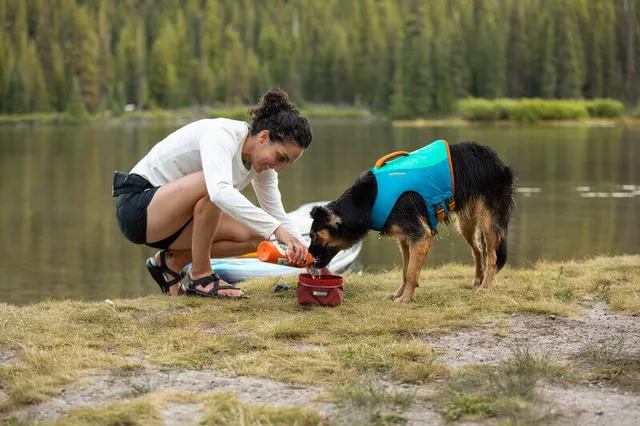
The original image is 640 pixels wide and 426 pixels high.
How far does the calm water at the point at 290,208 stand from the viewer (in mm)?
13844

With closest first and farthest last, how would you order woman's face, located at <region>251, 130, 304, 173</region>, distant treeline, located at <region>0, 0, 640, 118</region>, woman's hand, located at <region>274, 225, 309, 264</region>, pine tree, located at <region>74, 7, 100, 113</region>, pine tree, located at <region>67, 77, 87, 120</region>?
woman's hand, located at <region>274, 225, 309, 264</region>
woman's face, located at <region>251, 130, 304, 173</region>
pine tree, located at <region>67, 77, 87, 120</region>
distant treeline, located at <region>0, 0, 640, 118</region>
pine tree, located at <region>74, 7, 100, 113</region>

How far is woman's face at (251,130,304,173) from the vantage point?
6262 mm

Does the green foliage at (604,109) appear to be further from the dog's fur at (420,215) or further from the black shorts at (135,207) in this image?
the black shorts at (135,207)

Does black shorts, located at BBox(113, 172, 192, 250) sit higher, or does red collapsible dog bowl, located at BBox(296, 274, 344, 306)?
black shorts, located at BBox(113, 172, 192, 250)

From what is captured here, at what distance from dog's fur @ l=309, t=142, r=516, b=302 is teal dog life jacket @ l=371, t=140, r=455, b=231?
5 centimetres

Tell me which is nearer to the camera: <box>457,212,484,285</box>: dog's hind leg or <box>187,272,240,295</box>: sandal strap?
<box>187,272,240,295</box>: sandal strap

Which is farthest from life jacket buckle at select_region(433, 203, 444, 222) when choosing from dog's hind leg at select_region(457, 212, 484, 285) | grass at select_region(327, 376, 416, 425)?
grass at select_region(327, 376, 416, 425)

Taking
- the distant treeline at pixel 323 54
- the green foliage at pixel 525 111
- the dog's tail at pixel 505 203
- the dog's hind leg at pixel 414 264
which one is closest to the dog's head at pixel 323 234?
the dog's hind leg at pixel 414 264

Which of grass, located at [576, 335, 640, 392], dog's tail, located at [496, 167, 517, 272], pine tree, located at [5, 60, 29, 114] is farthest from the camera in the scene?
pine tree, located at [5, 60, 29, 114]

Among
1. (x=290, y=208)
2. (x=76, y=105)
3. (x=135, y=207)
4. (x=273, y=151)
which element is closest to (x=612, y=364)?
(x=273, y=151)

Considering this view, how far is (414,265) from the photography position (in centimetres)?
689

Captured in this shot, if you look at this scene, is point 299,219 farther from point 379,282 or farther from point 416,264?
point 416,264

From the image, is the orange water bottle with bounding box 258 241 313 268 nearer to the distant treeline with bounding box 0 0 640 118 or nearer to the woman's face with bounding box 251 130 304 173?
the woman's face with bounding box 251 130 304 173

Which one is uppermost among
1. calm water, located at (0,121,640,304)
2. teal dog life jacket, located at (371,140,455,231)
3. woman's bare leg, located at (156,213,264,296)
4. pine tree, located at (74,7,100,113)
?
pine tree, located at (74,7,100,113)
